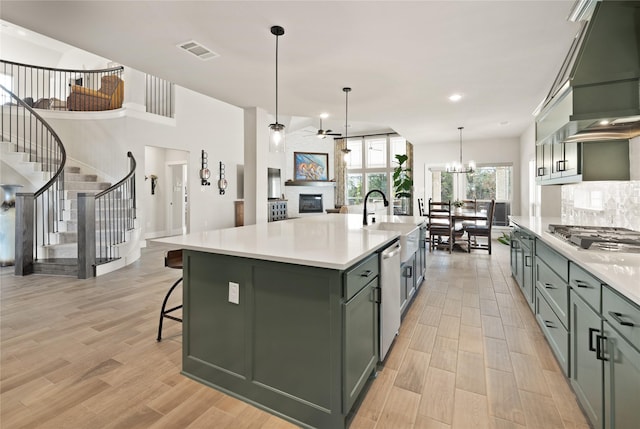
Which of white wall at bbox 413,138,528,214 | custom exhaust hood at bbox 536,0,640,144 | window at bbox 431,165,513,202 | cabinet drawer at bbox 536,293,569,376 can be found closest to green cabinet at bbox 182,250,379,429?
cabinet drawer at bbox 536,293,569,376

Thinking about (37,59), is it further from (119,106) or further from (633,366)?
(633,366)

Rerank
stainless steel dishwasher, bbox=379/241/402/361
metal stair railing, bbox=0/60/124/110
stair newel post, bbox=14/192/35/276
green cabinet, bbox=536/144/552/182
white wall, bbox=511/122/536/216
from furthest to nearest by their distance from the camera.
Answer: metal stair railing, bbox=0/60/124/110 < white wall, bbox=511/122/536/216 < stair newel post, bbox=14/192/35/276 < green cabinet, bbox=536/144/552/182 < stainless steel dishwasher, bbox=379/241/402/361

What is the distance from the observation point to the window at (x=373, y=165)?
10.6m

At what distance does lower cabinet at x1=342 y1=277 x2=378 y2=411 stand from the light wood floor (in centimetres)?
17

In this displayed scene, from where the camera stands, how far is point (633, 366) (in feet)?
3.57

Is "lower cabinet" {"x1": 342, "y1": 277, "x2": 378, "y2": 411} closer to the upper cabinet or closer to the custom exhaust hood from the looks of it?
the custom exhaust hood

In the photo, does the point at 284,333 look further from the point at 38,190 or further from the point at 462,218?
the point at 38,190

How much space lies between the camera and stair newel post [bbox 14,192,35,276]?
438 centimetres

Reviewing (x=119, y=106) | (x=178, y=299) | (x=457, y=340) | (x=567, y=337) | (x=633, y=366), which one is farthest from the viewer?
(x=119, y=106)

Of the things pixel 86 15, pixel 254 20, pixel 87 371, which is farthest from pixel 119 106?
pixel 87 371

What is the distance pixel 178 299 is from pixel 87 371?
1.38 m

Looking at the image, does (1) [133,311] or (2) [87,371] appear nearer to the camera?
(2) [87,371]

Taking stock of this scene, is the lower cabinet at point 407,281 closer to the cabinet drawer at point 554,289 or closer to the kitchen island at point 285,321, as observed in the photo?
the kitchen island at point 285,321

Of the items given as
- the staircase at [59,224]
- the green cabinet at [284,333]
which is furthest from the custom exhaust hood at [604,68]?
the staircase at [59,224]
